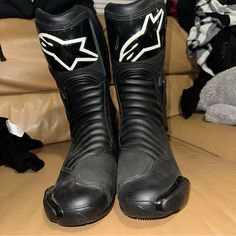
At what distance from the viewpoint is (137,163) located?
57 centimetres

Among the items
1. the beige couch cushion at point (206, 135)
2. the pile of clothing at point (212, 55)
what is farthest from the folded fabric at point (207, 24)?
the beige couch cushion at point (206, 135)

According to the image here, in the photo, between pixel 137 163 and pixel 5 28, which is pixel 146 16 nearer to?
pixel 137 163

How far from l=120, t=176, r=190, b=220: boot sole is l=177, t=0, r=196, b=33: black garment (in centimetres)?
81

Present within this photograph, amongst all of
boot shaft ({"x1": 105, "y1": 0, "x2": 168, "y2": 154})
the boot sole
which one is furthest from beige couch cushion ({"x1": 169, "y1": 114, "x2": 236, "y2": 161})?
the boot sole

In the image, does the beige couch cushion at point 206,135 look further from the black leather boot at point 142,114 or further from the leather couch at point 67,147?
the black leather boot at point 142,114

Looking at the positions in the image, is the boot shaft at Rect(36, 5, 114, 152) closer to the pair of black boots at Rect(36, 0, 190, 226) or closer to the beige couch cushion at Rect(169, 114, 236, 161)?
the pair of black boots at Rect(36, 0, 190, 226)

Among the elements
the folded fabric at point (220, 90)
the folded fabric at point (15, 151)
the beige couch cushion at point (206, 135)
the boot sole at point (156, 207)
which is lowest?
the beige couch cushion at point (206, 135)

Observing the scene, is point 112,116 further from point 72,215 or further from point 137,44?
point 72,215

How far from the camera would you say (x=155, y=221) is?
51 cm

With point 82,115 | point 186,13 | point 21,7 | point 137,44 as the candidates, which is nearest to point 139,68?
point 137,44

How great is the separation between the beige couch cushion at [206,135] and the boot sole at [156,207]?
32cm

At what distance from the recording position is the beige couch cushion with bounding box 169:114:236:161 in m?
0.81

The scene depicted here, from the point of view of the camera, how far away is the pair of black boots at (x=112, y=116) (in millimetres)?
515

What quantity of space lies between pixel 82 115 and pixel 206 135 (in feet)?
1.29
